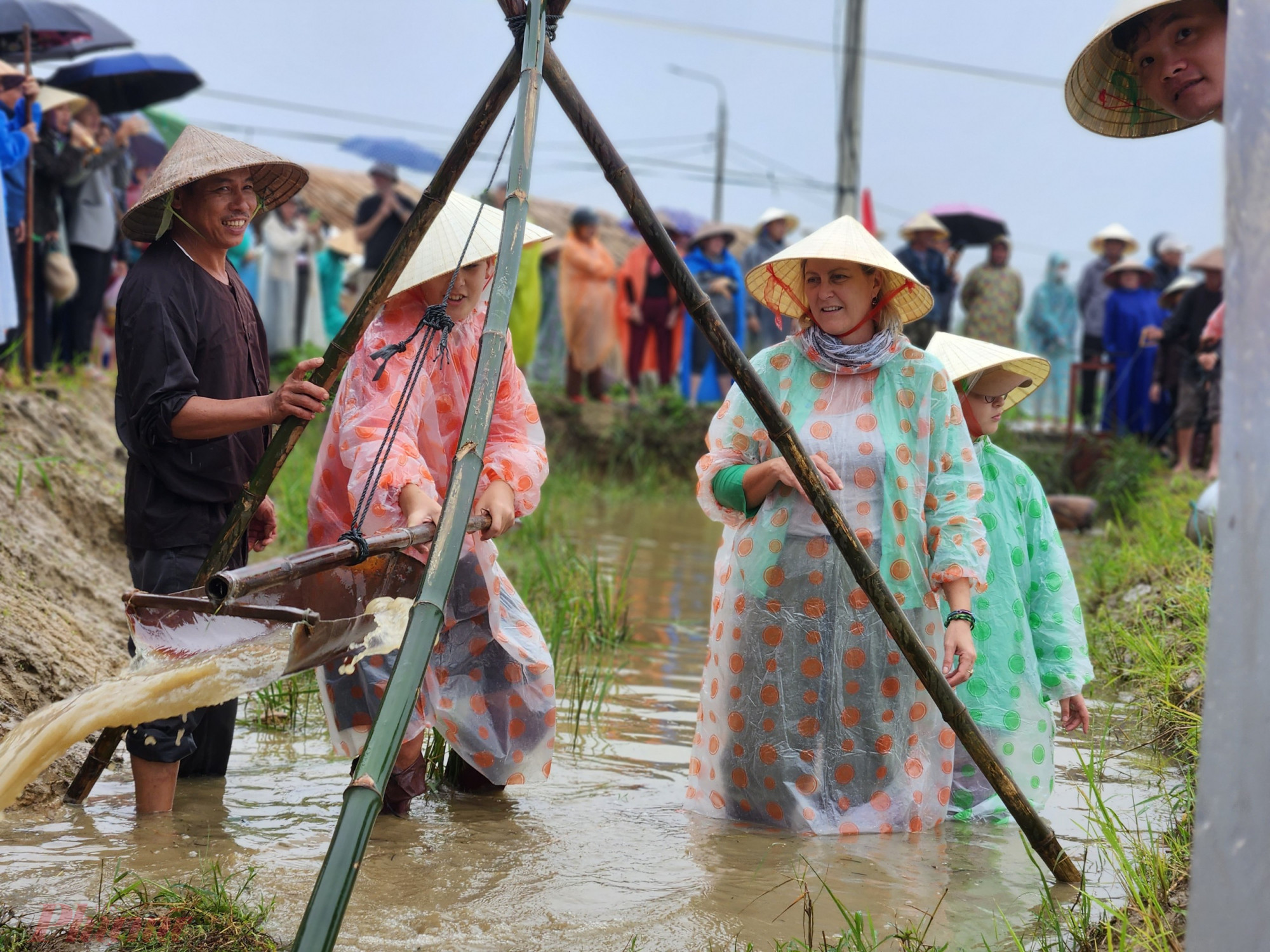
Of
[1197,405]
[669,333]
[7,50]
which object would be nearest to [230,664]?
[7,50]

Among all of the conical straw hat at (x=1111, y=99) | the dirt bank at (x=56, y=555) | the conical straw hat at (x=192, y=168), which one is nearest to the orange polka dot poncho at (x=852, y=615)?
the conical straw hat at (x=1111, y=99)

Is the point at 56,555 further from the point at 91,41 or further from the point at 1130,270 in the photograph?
the point at 1130,270

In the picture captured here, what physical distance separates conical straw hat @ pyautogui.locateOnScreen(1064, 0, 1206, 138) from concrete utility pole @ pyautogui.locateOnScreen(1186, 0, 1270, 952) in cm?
115

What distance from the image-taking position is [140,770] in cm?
377

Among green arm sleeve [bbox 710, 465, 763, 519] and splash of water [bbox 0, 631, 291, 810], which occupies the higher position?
green arm sleeve [bbox 710, 465, 763, 519]

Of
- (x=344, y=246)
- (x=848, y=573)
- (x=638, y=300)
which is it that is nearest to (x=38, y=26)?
(x=344, y=246)

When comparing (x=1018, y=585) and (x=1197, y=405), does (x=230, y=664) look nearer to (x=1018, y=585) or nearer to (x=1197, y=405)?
(x=1018, y=585)

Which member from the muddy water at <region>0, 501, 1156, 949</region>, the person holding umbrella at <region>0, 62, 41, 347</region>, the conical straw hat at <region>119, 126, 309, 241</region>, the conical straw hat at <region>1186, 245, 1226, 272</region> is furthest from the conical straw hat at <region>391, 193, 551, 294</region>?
the conical straw hat at <region>1186, 245, 1226, 272</region>

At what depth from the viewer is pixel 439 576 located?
2.74m

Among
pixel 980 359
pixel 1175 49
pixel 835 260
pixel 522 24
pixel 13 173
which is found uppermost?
pixel 13 173

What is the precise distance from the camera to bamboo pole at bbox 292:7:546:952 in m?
2.32

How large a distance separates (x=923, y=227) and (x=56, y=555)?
28.9ft

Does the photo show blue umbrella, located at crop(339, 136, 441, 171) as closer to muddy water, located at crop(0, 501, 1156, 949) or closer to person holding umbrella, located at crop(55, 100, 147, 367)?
person holding umbrella, located at crop(55, 100, 147, 367)

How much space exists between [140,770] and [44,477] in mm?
2718
